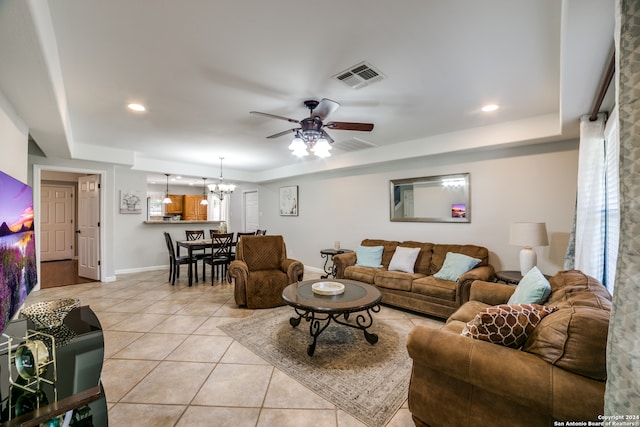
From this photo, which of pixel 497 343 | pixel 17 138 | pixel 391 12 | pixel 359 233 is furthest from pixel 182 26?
pixel 359 233

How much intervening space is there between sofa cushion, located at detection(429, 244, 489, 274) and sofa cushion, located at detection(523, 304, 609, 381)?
2.60m

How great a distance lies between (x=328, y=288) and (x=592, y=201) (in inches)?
103

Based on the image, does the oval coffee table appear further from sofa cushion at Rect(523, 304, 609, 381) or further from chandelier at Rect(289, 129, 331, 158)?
chandelier at Rect(289, 129, 331, 158)

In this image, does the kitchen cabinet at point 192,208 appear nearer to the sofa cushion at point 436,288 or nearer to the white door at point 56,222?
the white door at point 56,222

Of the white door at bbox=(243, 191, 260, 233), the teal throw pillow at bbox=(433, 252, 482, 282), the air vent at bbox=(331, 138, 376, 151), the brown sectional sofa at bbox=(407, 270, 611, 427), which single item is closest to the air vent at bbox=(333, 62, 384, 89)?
the air vent at bbox=(331, 138, 376, 151)

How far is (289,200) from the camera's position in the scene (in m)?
6.98

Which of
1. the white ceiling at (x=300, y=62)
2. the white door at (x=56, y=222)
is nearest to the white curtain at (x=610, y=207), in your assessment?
the white ceiling at (x=300, y=62)

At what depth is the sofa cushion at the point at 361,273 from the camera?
407 centimetres

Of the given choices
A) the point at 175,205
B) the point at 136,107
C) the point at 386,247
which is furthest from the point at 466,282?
the point at 175,205

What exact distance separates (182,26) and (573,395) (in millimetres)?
2823

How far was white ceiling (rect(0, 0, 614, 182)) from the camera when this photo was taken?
162 cm

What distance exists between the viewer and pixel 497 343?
1438 mm

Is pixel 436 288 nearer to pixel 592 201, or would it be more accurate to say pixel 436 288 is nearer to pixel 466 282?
pixel 466 282

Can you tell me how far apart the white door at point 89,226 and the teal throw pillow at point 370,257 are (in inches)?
195
